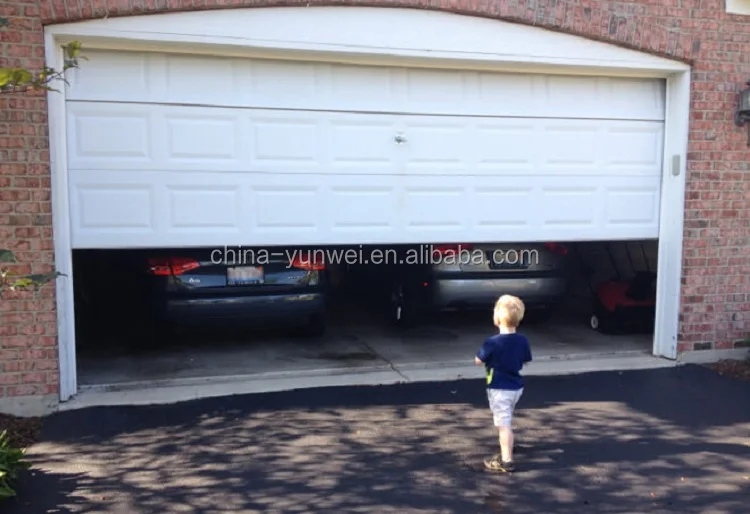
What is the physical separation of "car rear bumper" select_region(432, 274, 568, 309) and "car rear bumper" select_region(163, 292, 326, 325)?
1428 mm

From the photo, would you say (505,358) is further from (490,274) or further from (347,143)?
(490,274)

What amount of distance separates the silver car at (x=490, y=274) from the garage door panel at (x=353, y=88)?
4.80 feet

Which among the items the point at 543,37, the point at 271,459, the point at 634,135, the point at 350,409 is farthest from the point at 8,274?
the point at 634,135

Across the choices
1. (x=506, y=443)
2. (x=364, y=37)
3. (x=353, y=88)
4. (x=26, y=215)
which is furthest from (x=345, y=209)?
(x=506, y=443)

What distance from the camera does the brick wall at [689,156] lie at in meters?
4.98

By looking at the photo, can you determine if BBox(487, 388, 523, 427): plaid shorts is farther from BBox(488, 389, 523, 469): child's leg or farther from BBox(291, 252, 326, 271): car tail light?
BBox(291, 252, 326, 271): car tail light

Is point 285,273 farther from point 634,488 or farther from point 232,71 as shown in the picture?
point 634,488

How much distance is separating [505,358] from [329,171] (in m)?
2.68

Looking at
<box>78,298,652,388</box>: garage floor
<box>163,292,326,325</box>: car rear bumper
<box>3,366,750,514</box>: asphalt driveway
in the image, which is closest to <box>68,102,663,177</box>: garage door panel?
<box>163,292,326,325</box>: car rear bumper

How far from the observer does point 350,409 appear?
17.3 ft

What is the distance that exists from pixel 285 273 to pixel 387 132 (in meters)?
1.70

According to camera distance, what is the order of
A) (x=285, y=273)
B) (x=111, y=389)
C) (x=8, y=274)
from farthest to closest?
1. (x=285, y=273)
2. (x=111, y=389)
3. (x=8, y=274)

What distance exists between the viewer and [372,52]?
18.8 feet

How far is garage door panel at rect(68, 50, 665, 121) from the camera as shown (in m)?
5.45
